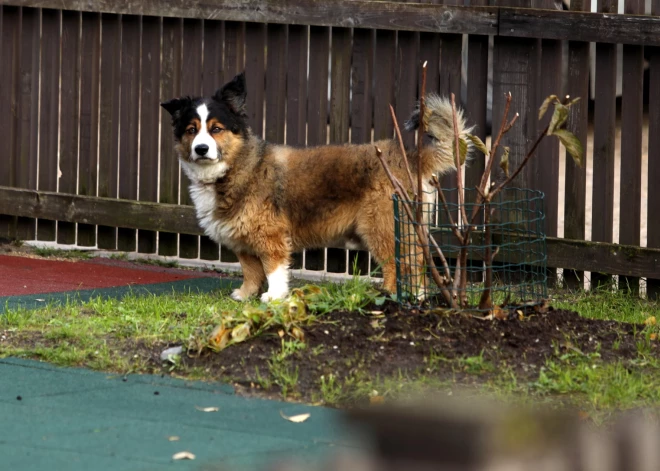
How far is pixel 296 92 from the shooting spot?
7.66 metres

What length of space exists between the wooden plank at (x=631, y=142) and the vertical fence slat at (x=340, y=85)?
2024 mm

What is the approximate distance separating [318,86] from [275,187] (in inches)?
50.3

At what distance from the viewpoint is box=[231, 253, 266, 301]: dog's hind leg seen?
268 inches

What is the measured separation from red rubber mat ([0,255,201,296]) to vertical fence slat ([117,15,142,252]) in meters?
0.65

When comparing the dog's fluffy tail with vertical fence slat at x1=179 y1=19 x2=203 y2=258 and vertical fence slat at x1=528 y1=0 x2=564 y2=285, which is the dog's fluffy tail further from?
vertical fence slat at x1=179 y1=19 x2=203 y2=258

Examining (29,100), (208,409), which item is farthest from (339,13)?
(208,409)

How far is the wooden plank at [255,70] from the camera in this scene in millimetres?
7727

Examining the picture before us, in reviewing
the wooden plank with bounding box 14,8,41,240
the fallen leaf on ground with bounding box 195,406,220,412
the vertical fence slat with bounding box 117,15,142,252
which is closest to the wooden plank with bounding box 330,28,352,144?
the vertical fence slat with bounding box 117,15,142,252

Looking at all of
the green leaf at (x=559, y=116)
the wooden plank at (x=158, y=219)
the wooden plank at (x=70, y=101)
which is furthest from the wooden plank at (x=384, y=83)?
the green leaf at (x=559, y=116)

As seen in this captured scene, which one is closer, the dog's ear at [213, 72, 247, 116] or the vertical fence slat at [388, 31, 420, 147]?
the dog's ear at [213, 72, 247, 116]

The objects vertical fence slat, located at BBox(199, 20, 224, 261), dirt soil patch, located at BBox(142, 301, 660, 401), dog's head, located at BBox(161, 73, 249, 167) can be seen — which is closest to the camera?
dirt soil patch, located at BBox(142, 301, 660, 401)

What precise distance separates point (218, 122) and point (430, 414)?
4.94 m

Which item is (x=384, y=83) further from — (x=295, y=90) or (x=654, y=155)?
(x=654, y=155)

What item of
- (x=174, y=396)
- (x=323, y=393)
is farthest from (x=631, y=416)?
(x=174, y=396)
